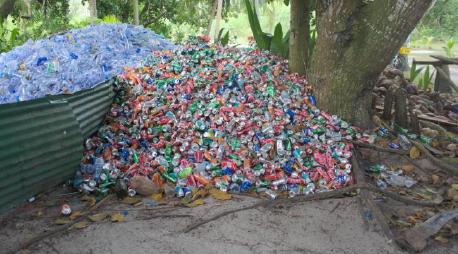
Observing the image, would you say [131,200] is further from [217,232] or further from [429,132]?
[429,132]

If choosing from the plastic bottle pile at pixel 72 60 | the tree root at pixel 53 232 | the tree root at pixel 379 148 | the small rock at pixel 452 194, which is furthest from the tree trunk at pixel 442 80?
the tree root at pixel 53 232

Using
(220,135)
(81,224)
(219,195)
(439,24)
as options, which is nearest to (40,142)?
(81,224)

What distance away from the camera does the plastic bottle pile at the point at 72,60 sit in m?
4.04

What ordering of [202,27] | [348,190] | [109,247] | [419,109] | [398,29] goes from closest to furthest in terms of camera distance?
[109,247], [348,190], [398,29], [419,109], [202,27]

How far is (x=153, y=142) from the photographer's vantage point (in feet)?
12.6

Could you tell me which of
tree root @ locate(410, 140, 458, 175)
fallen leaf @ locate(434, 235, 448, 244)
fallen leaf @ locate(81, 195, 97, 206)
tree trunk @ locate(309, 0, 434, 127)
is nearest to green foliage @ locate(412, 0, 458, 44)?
tree trunk @ locate(309, 0, 434, 127)

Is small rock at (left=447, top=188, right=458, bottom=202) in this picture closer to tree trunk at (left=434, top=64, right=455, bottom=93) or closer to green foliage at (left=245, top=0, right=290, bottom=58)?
green foliage at (left=245, top=0, right=290, bottom=58)

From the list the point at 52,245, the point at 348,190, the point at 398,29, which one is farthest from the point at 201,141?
the point at 398,29

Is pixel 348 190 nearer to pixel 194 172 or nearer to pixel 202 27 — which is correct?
pixel 194 172

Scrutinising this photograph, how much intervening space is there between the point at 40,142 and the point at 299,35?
2.83 meters

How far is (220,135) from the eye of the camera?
3754 millimetres

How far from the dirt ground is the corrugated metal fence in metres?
0.19

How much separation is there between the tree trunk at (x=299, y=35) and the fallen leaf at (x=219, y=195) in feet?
6.24

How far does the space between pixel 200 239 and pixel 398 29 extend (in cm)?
237
